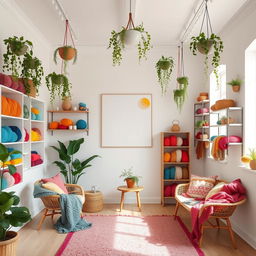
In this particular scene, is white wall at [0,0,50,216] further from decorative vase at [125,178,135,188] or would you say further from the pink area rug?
decorative vase at [125,178,135,188]

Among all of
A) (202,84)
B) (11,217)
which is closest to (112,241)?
(11,217)

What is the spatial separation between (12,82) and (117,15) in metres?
1.77

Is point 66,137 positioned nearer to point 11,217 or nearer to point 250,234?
point 11,217

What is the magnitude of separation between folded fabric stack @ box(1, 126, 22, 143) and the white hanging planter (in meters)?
1.74

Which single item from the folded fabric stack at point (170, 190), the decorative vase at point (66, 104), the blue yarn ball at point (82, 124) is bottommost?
the folded fabric stack at point (170, 190)

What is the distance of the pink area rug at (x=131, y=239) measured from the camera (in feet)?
10.4

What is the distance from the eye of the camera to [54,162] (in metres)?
5.06

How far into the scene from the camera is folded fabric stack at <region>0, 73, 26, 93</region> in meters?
3.22

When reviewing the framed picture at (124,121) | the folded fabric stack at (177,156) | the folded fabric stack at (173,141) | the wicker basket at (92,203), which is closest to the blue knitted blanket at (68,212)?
the wicker basket at (92,203)

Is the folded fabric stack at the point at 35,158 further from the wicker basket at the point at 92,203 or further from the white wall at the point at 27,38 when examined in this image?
the wicker basket at the point at 92,203

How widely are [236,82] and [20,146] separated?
3063 mm

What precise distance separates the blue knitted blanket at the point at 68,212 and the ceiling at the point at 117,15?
2473 mm

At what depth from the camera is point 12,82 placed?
133 inches

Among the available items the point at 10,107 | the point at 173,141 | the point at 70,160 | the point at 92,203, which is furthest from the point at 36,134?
the point at 173,141
